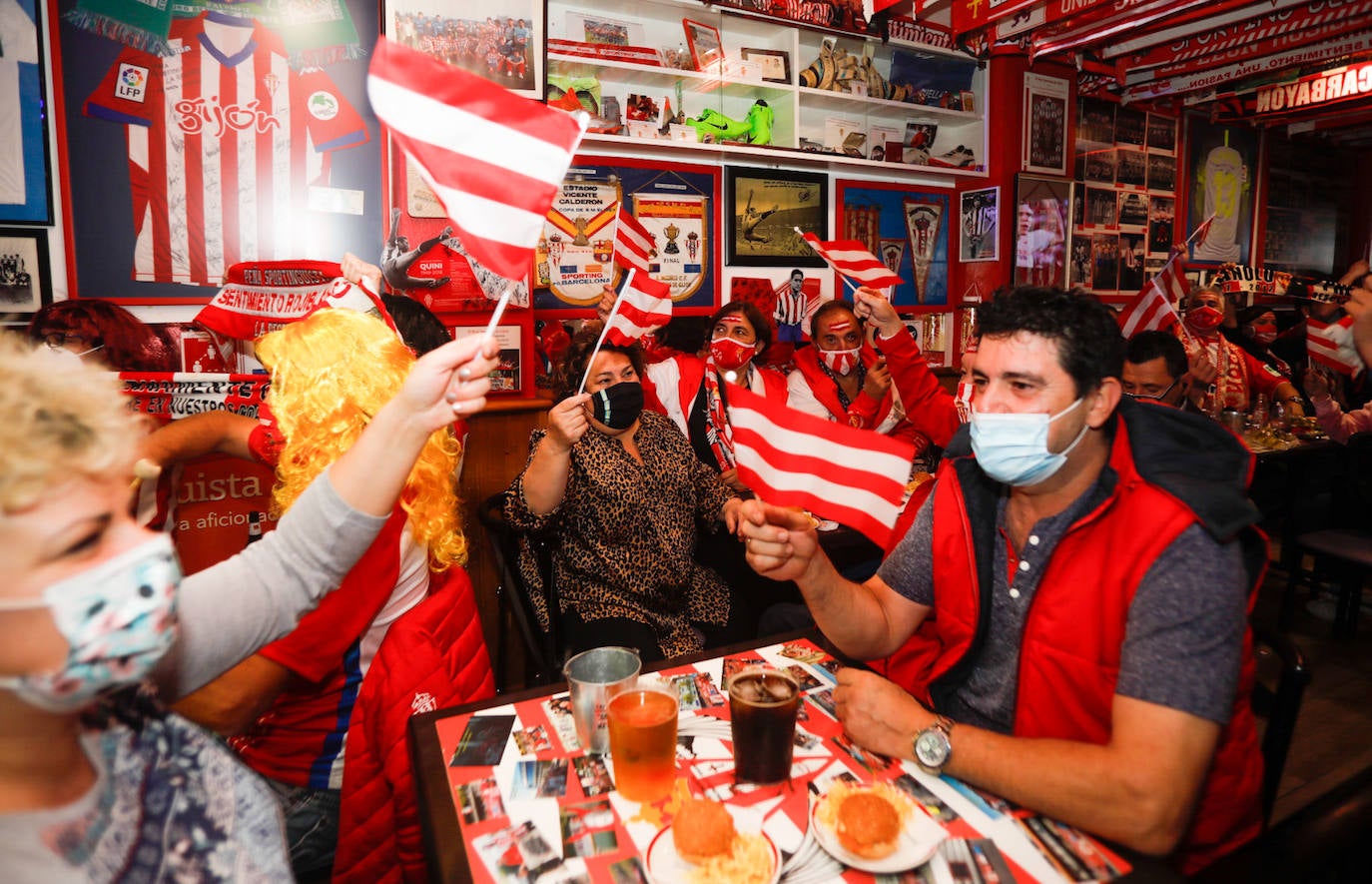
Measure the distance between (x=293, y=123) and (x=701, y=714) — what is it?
11.3 feet

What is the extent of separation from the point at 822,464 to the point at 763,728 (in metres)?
0.70

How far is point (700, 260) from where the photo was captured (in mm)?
4938

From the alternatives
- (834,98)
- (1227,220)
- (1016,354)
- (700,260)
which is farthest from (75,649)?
(1227,220)

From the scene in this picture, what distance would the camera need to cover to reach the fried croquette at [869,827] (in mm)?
997

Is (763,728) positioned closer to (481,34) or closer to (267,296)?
(267,296)

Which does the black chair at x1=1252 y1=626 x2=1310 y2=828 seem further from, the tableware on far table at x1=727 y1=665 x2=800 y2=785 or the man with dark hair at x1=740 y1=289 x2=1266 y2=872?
the tableware on far table at x1=727 y1=665 x2=800 y2=785

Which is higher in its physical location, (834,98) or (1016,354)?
(834,98)

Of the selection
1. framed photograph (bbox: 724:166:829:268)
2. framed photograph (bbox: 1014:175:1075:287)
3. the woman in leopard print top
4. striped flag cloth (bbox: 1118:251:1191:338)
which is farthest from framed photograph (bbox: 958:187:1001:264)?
the woman in leopard print top

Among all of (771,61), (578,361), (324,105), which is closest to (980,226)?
(771,61)

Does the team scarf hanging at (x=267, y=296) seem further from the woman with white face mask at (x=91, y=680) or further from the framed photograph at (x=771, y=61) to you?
the framed photograph at (x=771, y=61)

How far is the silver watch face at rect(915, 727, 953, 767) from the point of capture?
119 centimetres

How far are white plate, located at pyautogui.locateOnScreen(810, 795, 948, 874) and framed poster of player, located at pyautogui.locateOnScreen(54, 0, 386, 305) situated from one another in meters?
3.55

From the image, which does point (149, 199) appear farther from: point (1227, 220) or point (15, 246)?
point (1227, 220)

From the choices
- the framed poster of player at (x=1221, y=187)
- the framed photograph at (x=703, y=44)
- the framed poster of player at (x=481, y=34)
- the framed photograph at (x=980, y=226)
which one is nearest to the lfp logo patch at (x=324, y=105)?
the framed poster of player at (x=481, y=34)
